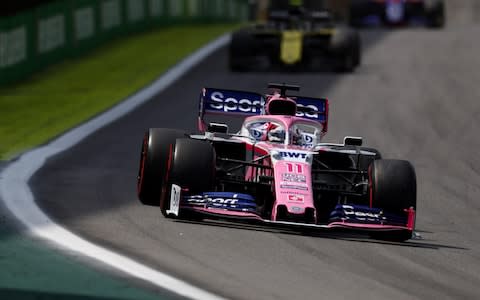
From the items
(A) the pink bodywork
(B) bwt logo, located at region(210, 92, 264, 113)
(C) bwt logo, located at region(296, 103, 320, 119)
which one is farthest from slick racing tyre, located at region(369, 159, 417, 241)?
(B) bwt logo, located at region(210, 92, 264, 113)

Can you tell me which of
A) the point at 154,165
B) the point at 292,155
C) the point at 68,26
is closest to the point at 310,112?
the point at 292,155

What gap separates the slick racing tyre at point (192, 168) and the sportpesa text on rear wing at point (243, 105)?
2057 mm

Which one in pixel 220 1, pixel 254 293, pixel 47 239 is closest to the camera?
pixel 254 293

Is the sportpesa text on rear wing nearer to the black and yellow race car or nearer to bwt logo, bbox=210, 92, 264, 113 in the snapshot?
bwt logo, bbox=210, 92, 264, 113

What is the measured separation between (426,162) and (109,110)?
644cm

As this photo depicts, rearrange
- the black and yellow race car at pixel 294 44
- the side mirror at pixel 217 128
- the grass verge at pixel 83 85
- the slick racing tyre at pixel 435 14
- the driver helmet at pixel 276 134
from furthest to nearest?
the slick racing tyre at pixel 435 14
the black and yellow race car at pixel 294 44
the grass verge at pixel 83 85
the side mirror at pixel 217 128
the driver helmet at pixel 276 134

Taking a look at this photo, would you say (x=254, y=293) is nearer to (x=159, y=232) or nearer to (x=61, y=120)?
(x=159, y=232)

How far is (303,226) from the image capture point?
11.7 metres

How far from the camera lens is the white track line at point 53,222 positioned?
9.14 metres

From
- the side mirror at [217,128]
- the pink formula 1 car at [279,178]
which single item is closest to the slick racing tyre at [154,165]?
the pink formula 1 car at [279,178]

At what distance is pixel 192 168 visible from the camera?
39.5 ft

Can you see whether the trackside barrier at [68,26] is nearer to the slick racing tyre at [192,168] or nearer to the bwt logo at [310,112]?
the bwt logo at [310,112]

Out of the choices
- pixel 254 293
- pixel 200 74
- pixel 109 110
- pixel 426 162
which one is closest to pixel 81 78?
pixel 200 74

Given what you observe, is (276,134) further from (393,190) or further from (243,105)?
(393,190)
